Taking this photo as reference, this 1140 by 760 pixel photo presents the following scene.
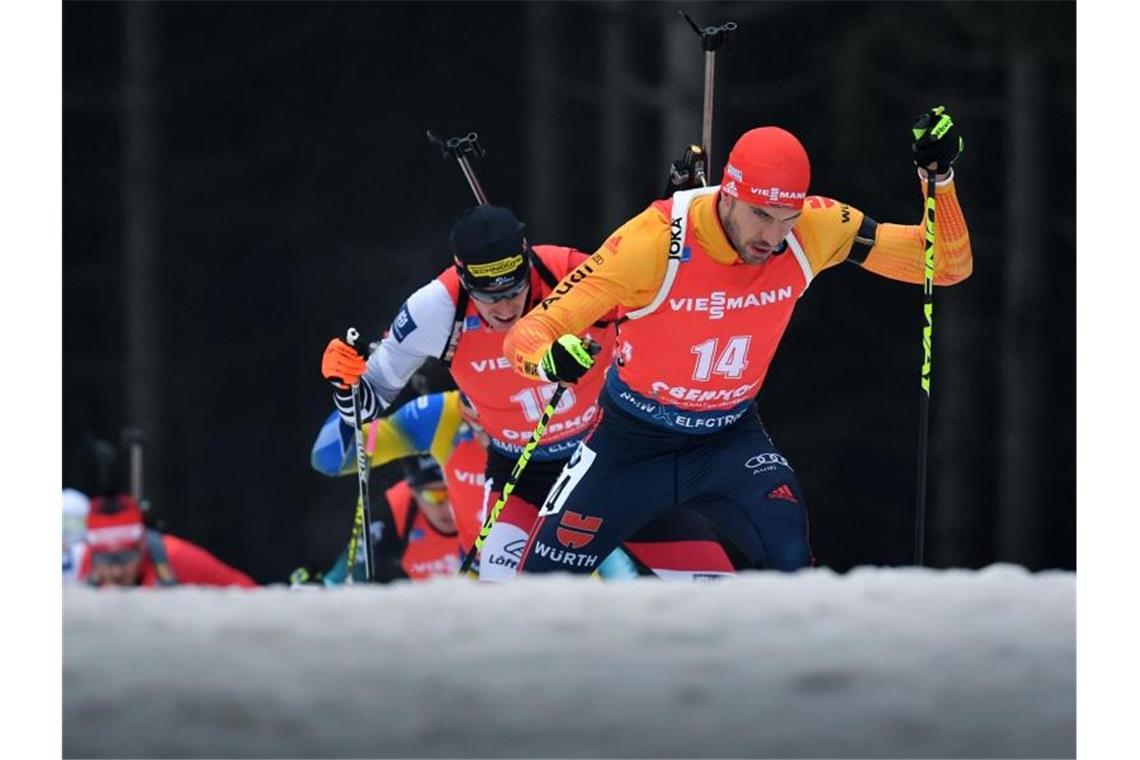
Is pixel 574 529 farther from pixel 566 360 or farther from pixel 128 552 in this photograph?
pixel 128 552

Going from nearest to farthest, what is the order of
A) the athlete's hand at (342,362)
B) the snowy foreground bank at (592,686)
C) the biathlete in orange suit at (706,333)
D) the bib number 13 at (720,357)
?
the snowy foreground bank at (592,686), the biathlete in orange suit at (706,333), the bib number 13 at (720,357), the athlete's hand at (342,362)

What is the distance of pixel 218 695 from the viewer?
326 cm

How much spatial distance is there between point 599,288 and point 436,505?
2.54 meters

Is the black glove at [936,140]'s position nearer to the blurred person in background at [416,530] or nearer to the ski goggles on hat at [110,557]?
the blurred person in background at [416,530]

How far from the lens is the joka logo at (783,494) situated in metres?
5.16

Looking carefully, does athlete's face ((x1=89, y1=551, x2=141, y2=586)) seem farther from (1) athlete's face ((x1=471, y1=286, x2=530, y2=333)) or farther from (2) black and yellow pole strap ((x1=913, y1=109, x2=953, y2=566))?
(2) black and yellow pole strap ((x1=913, y1=109, x2=953, y2=566))

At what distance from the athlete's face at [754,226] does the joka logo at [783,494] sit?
601 millimetres

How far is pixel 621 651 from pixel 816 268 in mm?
2114

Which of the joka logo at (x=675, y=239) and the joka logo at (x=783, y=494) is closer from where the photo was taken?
the joka logo at (x=675, y=239)

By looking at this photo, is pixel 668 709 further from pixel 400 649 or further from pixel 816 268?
pixel 816 268

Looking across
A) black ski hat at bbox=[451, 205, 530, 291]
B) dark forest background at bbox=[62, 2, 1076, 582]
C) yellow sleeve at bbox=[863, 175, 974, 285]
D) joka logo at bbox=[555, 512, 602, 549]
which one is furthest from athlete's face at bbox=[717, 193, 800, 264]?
dark forest background at bbox=[62, 2, 1076, 582]

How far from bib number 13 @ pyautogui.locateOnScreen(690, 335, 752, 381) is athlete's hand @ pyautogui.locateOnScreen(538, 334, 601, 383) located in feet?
1.23

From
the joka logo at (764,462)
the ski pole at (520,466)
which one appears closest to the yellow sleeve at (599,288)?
the ski pole at (520,466)

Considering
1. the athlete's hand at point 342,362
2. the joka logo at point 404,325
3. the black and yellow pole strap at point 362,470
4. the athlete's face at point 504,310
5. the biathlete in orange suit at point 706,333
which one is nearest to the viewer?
the biathlete in orange suit at point 706,333
